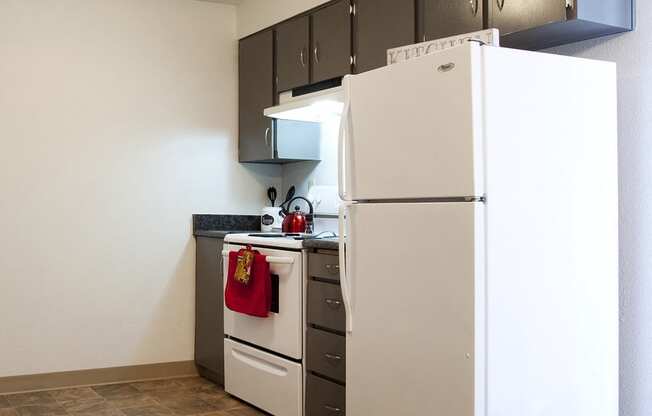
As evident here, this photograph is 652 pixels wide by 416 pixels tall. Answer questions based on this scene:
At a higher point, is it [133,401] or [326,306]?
[326,306]

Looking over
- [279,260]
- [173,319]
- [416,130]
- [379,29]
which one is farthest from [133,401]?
[416,130]

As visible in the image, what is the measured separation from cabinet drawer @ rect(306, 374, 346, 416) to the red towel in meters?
0.45

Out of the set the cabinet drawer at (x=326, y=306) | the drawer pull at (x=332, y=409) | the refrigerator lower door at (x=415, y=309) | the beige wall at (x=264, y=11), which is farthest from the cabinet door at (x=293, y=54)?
the drawer pull at (x=332, y=409)

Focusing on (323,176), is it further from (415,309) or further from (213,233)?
(415,309)

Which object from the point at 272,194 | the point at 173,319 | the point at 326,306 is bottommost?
the point at 173,319

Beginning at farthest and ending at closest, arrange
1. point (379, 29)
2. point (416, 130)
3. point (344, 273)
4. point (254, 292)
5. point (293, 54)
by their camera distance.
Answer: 1. point (293, 54)
2. point (254, 292)
3. point (379, 29)
4. point (344, 273)
5. point (416, 130)

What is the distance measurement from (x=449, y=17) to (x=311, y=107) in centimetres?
112

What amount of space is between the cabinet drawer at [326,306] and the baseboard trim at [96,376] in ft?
5.21

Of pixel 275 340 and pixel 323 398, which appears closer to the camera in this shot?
pixel 323 398

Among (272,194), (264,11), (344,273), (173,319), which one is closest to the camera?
(344,273)

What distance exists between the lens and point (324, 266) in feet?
10.8

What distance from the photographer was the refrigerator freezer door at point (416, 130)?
2.23 meters

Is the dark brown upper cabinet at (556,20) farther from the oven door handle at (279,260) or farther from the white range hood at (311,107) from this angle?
the oven door handle at (279,260)

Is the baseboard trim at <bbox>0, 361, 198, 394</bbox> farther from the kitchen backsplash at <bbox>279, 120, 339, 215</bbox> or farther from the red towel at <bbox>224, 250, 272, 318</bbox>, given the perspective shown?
the kitchen backsplash at <bbox>279, 120, 339, 215</bbox>
